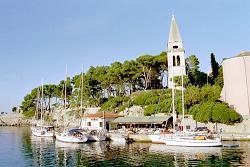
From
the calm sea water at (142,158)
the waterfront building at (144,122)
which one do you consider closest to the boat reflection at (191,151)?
the calm sea water at (142,158)

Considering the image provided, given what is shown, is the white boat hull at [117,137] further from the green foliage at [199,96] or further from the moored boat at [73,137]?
the green foliage at [199,96]

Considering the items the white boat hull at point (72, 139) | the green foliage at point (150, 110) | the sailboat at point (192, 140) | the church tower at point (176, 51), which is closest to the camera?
the sailboat at point (192, 140)

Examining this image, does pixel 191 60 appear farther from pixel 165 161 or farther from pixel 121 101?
pixel 165 161

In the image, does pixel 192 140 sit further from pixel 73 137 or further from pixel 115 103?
pixel 115 103

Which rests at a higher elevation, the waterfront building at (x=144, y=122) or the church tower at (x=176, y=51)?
the church tower at (x=176, y=51)

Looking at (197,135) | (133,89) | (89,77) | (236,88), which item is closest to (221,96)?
(236,88)

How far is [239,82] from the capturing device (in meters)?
52.7

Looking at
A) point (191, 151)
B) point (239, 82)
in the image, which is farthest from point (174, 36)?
point (191, 151)

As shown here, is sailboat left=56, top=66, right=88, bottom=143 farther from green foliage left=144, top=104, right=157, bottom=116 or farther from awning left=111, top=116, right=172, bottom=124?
green foliage left=144, top=104, right=157, bottom=116

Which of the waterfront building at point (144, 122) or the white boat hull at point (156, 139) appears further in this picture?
the waterfront building at point (144, 122)

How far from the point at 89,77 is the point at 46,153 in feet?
172

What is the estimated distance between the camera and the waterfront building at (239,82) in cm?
5184

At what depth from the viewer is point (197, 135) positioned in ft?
129

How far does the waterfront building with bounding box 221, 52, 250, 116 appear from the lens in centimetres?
5184
